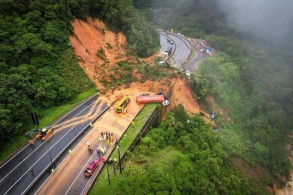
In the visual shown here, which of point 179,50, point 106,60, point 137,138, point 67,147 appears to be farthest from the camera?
point 179,50

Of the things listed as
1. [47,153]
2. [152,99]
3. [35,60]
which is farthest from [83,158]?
[35,60]

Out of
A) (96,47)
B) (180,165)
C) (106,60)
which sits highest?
(96,47)

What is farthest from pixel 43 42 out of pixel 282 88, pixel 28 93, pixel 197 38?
pixel 197 38

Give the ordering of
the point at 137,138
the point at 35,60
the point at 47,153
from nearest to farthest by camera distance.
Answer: the point at 47,153
the point at 137,138
the point at 35,60

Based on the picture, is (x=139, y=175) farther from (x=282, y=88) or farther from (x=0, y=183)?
(x=282, y=88)

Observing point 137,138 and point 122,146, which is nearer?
point 122,146

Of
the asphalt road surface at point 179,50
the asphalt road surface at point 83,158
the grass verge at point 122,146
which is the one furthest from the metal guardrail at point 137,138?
the asphalt road surface at point 179,50

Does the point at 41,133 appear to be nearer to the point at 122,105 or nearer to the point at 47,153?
the point at 47,153

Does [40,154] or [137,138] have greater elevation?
[40,154]
